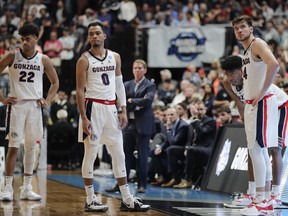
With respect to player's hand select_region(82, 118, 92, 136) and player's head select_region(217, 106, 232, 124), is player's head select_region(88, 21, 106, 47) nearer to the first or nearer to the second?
player's hand select_region(82, 118, 92, 136)

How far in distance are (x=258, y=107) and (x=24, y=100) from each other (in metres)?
3.06

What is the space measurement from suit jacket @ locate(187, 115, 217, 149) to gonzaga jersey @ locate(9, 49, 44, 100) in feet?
12.0

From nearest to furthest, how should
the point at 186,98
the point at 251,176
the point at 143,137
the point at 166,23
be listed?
the point at 251,176 → the point at 143,137 → the point at 186,98 → the point at 166,23

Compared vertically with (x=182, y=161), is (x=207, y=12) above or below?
above

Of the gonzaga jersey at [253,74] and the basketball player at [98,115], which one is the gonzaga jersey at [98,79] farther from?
the gonzaga jersey at [253,74]

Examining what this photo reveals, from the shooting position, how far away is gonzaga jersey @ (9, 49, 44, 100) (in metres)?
10.0

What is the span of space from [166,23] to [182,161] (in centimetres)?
782

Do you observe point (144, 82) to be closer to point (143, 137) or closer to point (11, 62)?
point (143, 137)

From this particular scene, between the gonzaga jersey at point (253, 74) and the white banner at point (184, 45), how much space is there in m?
10.1

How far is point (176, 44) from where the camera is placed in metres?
19.3

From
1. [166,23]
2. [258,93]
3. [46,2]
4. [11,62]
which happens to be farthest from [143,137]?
[46,2]

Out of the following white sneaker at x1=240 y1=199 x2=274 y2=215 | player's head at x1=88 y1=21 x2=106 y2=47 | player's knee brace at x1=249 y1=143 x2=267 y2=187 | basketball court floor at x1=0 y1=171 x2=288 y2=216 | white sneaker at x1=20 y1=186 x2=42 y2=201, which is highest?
player's head at x1=88 y1=21 x2=106 y2=47

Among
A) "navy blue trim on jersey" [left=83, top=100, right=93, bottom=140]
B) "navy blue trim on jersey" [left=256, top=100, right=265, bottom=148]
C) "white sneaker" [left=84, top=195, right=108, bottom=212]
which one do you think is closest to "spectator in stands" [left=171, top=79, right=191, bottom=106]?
"navy blue trim on jersey" [left=83, top=100, right=93, bottom=140]

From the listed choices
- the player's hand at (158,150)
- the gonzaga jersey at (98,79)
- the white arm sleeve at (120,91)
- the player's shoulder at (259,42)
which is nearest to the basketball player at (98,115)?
the gonzaga jersey at (98,79)
